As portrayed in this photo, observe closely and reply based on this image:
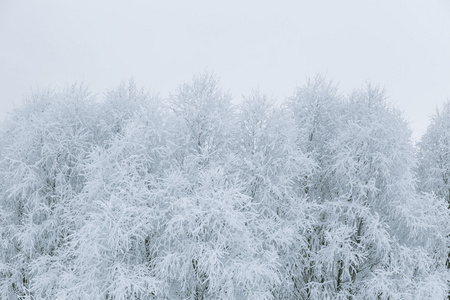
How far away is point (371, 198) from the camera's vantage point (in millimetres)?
16094

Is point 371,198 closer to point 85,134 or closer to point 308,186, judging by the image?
point 308,186

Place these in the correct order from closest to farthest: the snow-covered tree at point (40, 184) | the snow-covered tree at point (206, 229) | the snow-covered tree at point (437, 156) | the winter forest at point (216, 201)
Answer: the snow-covered tree at point (206, 229)
the winter forest at point (216, 201)
the snow-covered tree at point (40, 184)
the snow-covered tree at point (437, 156)

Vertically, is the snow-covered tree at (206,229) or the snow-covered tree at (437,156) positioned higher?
the snow-covered tree at (437,156)

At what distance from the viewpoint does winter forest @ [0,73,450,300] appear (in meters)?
12.4

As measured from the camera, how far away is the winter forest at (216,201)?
1242cm

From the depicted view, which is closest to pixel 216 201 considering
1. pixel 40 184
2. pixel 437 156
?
pixel 40 184

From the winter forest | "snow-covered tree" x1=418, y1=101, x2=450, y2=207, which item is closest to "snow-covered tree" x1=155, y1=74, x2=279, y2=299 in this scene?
the winter forest

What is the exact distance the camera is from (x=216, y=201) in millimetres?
12273

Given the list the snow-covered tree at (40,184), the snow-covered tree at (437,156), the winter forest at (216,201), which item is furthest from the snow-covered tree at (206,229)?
the snow-covered tree at (437,156)

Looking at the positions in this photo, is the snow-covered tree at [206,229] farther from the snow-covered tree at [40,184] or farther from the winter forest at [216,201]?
the snow-covered tree at [40,184]

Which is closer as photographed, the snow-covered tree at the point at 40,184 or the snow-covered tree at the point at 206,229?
the snow-covered tree at the point at 206,229

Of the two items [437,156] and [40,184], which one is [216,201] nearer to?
[40,184]

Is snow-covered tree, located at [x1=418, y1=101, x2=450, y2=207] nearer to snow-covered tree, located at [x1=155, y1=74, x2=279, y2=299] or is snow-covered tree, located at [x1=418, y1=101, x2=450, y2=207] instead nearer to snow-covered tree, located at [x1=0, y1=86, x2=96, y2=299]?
snow-covered tree, located at [x1=155, y1=74, x2=279, y2=299]

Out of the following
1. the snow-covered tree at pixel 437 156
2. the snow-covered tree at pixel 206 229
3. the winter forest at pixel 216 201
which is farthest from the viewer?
the snow-covered tree at pixel 437 156
